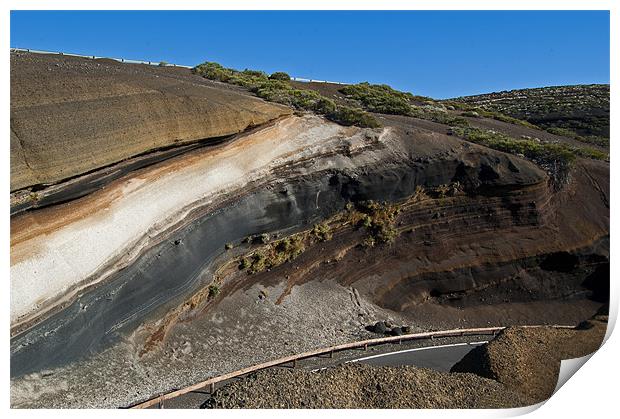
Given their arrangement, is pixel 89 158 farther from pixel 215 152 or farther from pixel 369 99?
pixel 369 99

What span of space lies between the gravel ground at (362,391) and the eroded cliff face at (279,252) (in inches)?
87.9

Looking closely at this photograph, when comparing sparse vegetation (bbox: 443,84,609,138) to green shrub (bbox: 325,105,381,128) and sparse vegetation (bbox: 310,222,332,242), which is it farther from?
sparse vegetation (bbox: 310,222,332,242)

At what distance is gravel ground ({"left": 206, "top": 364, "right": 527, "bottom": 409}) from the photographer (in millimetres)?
9617

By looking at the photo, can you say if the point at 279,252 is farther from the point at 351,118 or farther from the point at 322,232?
the point at 351,118

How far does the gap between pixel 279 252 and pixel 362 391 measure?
6081mm

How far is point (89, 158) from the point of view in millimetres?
10867

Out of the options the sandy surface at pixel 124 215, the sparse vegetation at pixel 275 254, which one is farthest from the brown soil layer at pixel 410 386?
the sparse vegetation at pixel 275 254

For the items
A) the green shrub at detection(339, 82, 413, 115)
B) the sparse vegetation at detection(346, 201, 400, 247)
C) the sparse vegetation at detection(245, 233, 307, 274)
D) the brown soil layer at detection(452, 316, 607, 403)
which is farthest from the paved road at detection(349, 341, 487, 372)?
the green shrub at detection(339, 82, 413, 115)

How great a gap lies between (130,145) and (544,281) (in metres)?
16.0

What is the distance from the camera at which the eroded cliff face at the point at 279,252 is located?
33.7 ft

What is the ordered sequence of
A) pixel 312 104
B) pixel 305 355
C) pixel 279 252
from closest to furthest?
1. pixel 305 355
2. pixel 279 252
3. pixel 312 104

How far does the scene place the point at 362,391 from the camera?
33.9ft

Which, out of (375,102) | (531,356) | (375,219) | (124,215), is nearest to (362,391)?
(531,356)

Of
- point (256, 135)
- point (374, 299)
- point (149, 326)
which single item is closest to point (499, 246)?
point (374, 299)
